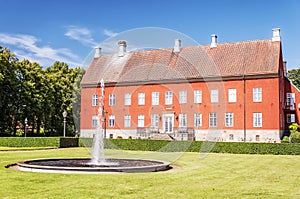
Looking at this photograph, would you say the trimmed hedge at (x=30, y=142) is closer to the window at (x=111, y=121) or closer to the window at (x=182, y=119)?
the window at (x=111, y=121)

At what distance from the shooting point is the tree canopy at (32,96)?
147 feet

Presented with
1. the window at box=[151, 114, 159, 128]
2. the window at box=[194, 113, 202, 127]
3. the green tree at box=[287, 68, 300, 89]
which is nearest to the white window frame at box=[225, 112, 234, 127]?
the window at box=[194, 113, 202, 127]

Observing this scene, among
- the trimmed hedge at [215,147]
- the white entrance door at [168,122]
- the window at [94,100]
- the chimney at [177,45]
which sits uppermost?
the chimney at [177,45]

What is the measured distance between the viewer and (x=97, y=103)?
1931 centimetres

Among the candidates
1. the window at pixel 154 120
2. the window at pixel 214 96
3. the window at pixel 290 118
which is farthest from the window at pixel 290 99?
the window at pixel 154 120

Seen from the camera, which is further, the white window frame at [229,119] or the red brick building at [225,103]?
the white window frame at [229,119]

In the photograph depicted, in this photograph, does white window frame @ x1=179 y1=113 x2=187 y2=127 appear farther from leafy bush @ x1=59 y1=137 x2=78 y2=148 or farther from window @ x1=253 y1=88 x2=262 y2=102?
leafy bush @ x1=59 y1=137 x2=78 y2=148

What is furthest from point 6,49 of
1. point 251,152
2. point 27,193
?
point 27,193

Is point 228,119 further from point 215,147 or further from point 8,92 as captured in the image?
point 8,92

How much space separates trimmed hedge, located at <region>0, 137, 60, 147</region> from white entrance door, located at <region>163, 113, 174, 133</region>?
11765 mm

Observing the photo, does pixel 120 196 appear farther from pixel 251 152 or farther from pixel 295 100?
pixel 295 100

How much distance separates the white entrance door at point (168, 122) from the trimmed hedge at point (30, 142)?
11.8 m

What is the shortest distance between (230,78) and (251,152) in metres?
13.1

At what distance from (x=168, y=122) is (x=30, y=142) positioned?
13717 mm
